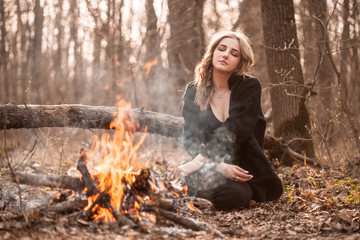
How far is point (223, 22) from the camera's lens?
48.7 feet

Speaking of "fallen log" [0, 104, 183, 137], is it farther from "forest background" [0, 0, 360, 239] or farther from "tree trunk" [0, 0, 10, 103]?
"tree trunk" [0, 0, 10, 103]

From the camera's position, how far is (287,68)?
20.3 feet

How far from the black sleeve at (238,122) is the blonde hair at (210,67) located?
0.29 meters

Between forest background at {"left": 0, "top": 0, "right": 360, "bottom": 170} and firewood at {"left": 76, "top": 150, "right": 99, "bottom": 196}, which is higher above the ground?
forest background at {"left": 0, "top": 0, "right": 360, "bottom": 170}

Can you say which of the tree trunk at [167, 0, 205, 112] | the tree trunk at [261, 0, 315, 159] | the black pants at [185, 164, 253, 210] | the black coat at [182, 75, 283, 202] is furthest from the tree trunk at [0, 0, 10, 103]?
the black pants at [185, 164, 253, 210]

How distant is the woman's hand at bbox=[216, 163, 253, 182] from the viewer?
4.01 metres

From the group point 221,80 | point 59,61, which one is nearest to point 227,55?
point 221,80

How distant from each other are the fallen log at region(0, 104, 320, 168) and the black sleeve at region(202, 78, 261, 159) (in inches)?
71.6

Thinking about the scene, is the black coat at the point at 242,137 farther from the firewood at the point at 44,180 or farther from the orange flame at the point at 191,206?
the firewood at the point at 44,180

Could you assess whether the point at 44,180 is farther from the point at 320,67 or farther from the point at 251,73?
the point at 320,67

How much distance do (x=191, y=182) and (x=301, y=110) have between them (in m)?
2.87

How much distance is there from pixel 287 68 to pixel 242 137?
2.63m

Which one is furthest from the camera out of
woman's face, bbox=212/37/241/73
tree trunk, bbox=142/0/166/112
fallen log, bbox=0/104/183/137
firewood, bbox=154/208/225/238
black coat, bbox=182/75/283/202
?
Answer: tree trunk, bbox=142/0/166/112

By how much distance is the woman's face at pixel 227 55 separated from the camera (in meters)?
4.32
